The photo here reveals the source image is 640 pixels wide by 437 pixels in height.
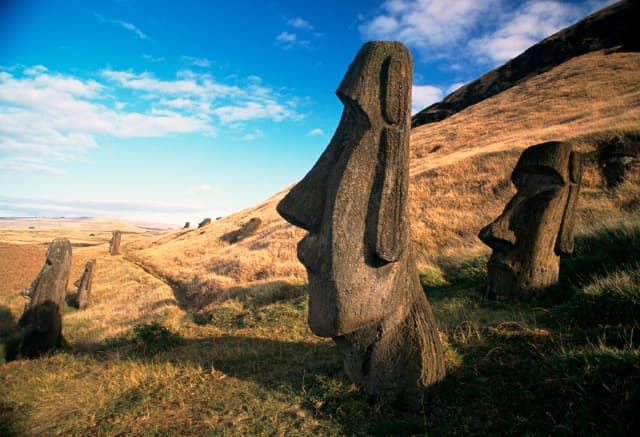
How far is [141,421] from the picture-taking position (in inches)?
165

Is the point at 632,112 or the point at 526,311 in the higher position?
the point at 632,112

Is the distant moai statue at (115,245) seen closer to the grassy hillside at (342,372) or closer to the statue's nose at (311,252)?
the grassy hillside at (342,372)

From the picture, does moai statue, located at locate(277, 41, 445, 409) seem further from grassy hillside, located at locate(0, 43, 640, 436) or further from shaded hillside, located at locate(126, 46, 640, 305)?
shaded hillside, located at locate(126, 46, 640, 305)

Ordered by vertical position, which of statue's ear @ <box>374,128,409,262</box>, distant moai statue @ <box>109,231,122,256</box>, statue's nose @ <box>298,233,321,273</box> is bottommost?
distant moai statue @ <box>109,231,122,256</box>

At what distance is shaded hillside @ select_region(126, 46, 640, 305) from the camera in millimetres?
14928

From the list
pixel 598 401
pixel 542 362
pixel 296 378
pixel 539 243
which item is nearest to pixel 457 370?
pixel 542 362

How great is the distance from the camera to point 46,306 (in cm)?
862

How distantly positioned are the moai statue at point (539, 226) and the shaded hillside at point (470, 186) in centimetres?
470

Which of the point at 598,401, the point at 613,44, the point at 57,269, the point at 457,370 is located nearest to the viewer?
the point at 598,401

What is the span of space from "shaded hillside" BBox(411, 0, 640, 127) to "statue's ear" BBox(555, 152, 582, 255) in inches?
2083

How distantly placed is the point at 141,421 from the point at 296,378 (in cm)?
210

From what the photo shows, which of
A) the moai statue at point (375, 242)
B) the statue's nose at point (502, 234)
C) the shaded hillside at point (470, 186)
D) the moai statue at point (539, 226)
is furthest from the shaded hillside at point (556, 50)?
the moai statue at point (375, 242)

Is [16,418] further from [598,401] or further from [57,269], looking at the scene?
[598,401]

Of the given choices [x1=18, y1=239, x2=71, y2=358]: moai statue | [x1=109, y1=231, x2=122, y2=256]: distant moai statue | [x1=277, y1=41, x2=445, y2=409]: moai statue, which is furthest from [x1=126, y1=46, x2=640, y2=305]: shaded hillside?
[x1=277, y1=41, x2=445, y2=409]: moai statue
